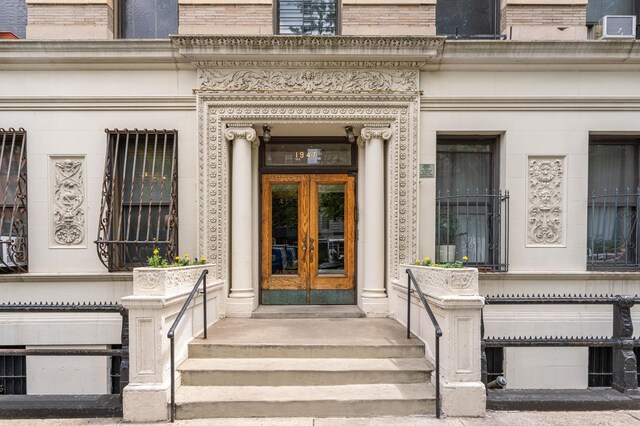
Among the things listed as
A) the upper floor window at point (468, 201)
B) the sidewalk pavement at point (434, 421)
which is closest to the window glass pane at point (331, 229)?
the upper floor window at point (468, 201)

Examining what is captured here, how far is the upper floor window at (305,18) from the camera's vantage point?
7969 millimetres

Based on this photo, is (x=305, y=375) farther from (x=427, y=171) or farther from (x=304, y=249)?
(x=427, y=171)

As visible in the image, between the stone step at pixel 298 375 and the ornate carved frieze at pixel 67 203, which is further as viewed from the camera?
the ornate carved frieze at pixel 67 203

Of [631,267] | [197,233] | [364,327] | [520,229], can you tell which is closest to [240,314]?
[197,233]

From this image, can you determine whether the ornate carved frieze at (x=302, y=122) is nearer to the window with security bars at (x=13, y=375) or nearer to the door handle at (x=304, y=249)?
the door handle at (x=304, y=249)

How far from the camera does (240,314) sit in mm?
7402

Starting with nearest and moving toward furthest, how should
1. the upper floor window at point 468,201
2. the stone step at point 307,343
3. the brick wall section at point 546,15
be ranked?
1. the stone step at point 307,343
2. the brick wall section at point 546,15
3. the upper floor window at point 468,201

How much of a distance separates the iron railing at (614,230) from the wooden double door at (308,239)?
465 centimetres

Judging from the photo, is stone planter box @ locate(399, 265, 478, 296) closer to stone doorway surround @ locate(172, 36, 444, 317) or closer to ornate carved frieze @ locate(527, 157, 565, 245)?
stone doorway surround @ locate(172, 36, 444, 317)

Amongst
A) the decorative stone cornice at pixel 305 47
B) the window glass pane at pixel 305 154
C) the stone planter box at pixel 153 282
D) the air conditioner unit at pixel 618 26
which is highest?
the air conditioner unit at pixel 618 26

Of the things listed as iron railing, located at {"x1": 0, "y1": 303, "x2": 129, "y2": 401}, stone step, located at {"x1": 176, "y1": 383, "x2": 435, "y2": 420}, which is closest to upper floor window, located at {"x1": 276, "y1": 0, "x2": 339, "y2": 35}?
iron railing, located at {"x1": 0, "y1": 303, "x2": 129, "y2": 401}

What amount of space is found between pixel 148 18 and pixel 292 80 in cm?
335

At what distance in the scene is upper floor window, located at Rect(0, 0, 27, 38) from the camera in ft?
26.5

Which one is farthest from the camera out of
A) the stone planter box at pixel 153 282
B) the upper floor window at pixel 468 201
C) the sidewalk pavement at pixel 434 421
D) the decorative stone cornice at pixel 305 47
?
the upper floor window at pixel 468 201
